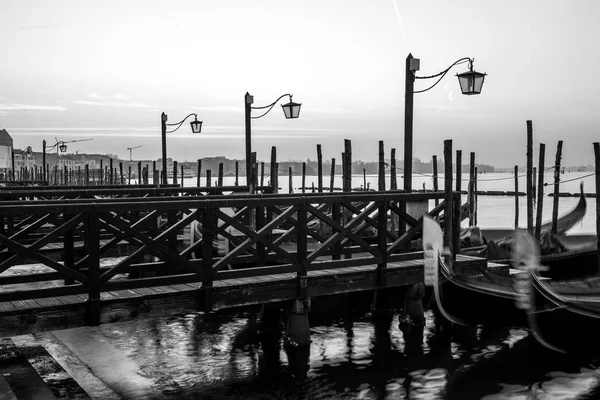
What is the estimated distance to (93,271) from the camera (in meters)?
5.03

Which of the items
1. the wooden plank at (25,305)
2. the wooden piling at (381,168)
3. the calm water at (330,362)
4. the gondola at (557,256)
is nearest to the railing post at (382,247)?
the calm water at (330,362)

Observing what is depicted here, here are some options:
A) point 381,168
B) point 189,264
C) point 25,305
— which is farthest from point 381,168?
point 25,305

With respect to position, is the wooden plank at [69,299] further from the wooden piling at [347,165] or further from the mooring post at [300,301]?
the wooden piling at [347,165]

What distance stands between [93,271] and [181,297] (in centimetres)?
87

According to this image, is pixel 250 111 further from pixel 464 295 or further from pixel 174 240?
pixel 464 295

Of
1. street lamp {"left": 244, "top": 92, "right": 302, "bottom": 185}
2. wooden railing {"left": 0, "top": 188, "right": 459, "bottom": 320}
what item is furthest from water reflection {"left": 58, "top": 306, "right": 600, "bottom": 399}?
street lamp {"left": 244, "top": 92, "right": 302, "bottom": 185}

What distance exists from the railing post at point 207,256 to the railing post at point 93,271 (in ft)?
3.19

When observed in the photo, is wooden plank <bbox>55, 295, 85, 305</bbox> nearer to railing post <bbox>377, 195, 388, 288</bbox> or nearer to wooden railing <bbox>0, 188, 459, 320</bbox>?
wooden railing <bbox>0, 188, 459, 320</bbox>

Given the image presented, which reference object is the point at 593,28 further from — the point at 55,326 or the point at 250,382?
the point at 55,326

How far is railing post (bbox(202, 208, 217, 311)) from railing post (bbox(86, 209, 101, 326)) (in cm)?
97

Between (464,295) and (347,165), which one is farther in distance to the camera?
(347,165)

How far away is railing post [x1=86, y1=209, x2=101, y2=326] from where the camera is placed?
4969mm

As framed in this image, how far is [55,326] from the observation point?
498cm

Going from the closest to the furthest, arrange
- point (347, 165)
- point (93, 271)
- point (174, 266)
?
point (93, 271) → point (174, 266) → point (347, 165)
